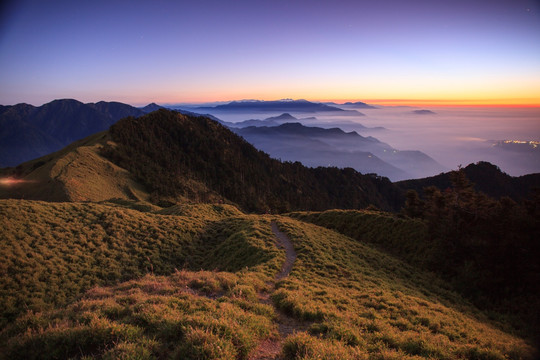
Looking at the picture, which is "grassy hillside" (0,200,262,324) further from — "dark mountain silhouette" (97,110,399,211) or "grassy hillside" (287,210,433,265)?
"dark mountain silhouette" (97,110,399,211)

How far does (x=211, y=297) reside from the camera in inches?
397

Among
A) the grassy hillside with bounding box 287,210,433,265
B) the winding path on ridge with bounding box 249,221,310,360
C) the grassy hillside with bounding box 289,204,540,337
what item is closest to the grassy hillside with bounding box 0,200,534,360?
the winding path on ridge with bounding box 249,221,310,360

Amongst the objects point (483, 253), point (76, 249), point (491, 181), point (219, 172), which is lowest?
point (491, 181)

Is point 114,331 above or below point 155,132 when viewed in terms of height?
below

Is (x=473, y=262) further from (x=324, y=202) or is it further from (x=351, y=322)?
(x=324, y=202)

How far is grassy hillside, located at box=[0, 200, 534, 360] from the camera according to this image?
234 inches

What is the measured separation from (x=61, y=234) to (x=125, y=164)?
67479 millimetres

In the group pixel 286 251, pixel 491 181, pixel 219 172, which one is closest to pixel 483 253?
pixel 286 251

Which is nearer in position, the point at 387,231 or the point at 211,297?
the point at 211,297

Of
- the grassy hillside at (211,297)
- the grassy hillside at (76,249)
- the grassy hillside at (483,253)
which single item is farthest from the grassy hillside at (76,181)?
the grassy hillside at (483,253)

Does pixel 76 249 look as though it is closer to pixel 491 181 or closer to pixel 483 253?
pixel 483 253

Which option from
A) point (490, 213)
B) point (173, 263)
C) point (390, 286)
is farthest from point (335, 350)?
point (490, 213)

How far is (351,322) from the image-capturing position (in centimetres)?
872

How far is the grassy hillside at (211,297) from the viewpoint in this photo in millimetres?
5941
